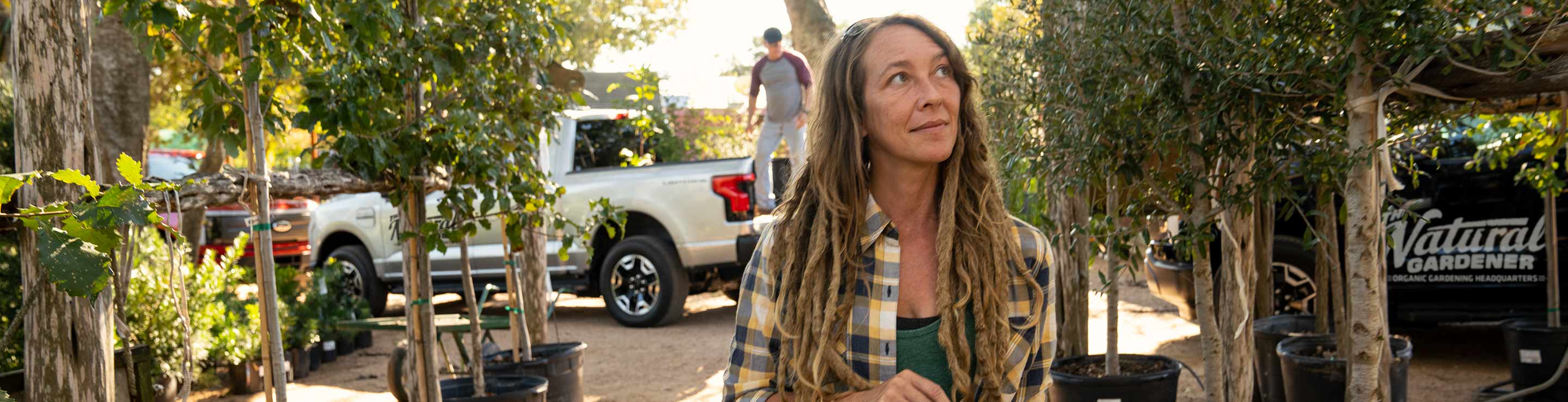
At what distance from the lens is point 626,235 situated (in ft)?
32.3

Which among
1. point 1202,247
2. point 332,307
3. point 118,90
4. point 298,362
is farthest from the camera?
point 332,307

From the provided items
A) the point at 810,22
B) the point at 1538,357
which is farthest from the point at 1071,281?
the point at 810,22

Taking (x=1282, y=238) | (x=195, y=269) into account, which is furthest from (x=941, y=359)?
Result: (x=195, y=269)

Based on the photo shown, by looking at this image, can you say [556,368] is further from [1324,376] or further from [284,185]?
[1324,376]

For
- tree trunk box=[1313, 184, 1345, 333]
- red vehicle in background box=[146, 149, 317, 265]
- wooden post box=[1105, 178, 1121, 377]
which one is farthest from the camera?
red vehicle in background box=[146, 149, 317, 265]

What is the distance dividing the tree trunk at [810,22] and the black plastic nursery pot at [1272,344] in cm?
371

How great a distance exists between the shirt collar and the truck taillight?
276 inches

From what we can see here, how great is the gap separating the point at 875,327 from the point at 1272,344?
15.6 feet

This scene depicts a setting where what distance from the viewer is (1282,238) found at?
712 cm

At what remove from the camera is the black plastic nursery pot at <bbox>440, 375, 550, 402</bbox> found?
5000mm

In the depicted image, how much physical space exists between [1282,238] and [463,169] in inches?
193

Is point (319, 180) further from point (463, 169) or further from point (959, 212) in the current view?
point (959, 212)

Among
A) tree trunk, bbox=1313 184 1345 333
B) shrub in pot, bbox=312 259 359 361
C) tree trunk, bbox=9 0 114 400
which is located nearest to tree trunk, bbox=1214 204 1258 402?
tree trunk, bbox=1313 184 1345 333

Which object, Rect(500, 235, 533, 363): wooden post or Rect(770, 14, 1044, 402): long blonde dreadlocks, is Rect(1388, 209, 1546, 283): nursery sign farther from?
Rect(770, 14, 1044, 402): long blonde dreadlocks
